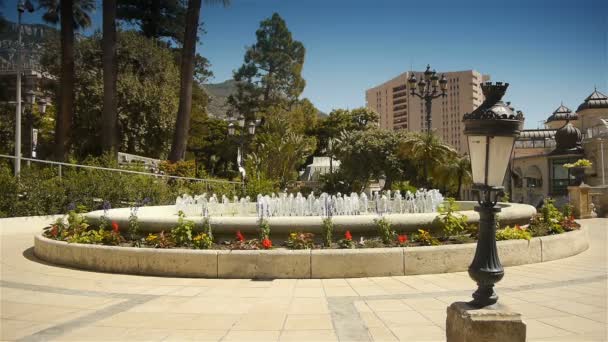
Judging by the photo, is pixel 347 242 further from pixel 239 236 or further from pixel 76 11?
pixel 76 11

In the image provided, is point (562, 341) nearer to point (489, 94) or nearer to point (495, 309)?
point (495, 309)

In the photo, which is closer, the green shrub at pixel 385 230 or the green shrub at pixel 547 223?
the green shrub at pixel 385 230

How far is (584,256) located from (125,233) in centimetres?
923

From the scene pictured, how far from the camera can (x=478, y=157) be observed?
3.79 metres

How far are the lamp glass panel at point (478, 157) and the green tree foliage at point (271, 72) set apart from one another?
148 feet

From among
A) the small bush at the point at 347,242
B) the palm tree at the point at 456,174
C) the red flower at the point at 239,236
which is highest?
the palm tree at the point at 456,174

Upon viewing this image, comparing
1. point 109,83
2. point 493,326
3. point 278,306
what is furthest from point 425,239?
point 109,83

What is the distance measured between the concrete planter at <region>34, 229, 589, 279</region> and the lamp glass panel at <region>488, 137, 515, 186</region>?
3.26 meters

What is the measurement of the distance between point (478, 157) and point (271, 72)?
49.8 meters

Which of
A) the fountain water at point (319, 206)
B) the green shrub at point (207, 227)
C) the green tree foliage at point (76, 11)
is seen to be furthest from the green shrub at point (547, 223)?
the green tree foliage at point (76, 11)

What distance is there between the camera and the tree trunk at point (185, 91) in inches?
906

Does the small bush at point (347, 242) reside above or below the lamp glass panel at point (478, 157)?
below

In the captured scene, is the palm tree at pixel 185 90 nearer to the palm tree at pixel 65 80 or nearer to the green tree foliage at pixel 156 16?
the palm tree at pixel 65 80

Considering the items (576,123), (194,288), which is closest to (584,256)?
(194,288)
